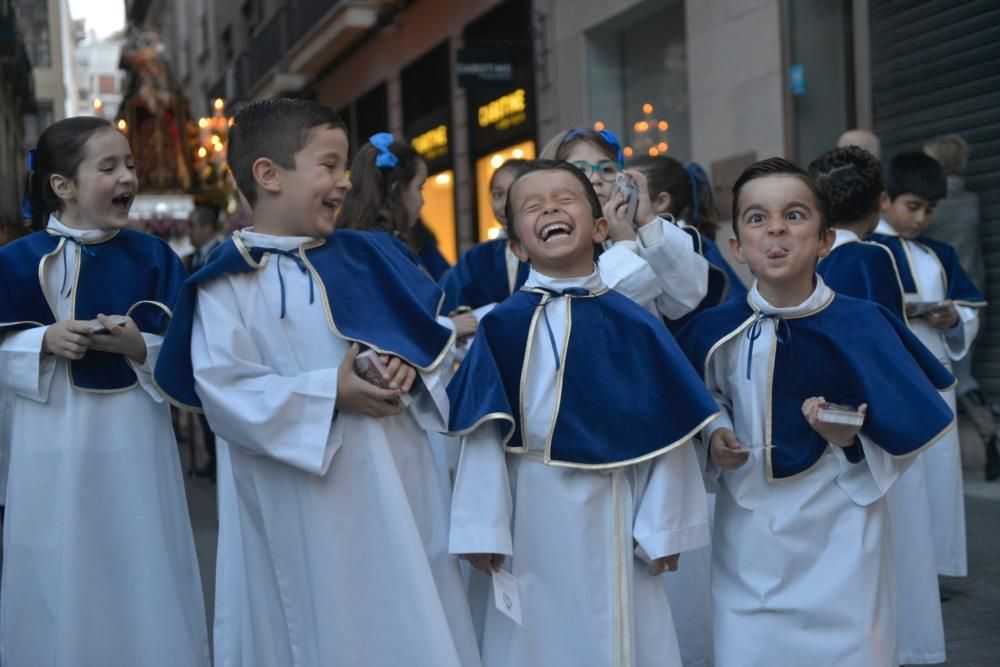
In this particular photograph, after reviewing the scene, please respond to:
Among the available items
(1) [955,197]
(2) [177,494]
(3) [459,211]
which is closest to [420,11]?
(3) [459,211]

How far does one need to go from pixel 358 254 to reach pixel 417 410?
48 cm

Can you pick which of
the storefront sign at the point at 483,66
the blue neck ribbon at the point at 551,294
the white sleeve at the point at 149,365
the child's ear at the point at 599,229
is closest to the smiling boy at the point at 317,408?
the blue neck ribbon at the point at 551,294

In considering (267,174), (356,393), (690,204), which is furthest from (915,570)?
(267,174)

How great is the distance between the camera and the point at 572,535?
3398mm

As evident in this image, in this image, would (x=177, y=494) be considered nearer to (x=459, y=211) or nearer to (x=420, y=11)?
(x=459, y=211)

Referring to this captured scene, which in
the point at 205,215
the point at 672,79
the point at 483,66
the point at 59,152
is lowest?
the point at 59,152

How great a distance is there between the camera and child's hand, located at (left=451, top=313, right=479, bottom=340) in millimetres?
4953

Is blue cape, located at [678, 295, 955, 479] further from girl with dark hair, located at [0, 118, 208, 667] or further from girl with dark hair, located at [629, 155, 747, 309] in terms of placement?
girl with dark hair, located at [0, 118, 208, 667]

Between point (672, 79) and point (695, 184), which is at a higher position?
point (672, 79)

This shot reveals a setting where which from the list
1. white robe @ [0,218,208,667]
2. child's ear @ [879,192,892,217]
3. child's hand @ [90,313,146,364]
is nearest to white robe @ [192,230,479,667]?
child's hand @ [90,313,146,364]

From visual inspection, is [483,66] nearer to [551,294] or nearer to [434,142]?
[434,142]

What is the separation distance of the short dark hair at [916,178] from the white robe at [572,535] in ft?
9.15

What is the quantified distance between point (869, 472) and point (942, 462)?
222 cm

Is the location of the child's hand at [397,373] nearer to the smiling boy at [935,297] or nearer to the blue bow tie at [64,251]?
the blue bow tie at [64,251]
